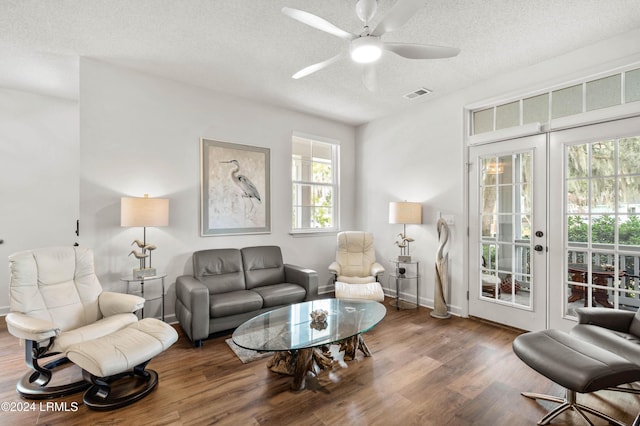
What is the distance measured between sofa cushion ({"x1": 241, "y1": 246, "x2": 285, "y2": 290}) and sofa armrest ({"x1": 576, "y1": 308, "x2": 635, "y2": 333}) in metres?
3.10

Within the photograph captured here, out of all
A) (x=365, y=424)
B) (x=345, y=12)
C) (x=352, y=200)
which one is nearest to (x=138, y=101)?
(x=345, y=12)

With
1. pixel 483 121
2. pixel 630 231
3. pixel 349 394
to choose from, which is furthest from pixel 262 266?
pixel 630 231

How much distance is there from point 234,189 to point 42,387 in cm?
258

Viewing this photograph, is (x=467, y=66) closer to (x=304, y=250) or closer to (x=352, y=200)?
(x=352, y=200)

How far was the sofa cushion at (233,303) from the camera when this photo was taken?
309 centimetres

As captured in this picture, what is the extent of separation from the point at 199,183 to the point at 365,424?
123 inches

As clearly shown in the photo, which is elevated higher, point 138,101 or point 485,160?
point 138,101

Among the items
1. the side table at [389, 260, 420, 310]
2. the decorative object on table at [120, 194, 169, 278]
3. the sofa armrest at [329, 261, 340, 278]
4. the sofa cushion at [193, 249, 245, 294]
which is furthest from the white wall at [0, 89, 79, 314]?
the side table at [389, 260, 420, 310]

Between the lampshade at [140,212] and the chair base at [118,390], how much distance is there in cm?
133

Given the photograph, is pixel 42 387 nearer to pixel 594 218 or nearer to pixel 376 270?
pixel 376 270

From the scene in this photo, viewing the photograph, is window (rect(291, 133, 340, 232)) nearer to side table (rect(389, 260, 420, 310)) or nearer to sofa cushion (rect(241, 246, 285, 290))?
sofa cushion (rect(241, 246, 285, 290))

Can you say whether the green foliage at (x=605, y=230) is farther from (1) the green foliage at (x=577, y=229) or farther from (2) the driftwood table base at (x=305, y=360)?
(2) the driftwood table base at (x=305, y=360)

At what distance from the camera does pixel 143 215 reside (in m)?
3.01

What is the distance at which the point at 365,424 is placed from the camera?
190 cm
